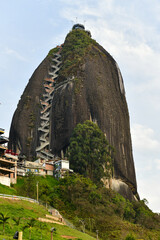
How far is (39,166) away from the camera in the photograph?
88.2 m

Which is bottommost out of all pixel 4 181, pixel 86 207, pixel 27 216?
pixel 27 216

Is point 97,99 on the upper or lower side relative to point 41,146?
upper

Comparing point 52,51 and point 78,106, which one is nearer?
point 78,106

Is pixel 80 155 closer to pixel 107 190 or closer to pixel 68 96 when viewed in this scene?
pixel 107 190

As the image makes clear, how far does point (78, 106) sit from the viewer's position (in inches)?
4129

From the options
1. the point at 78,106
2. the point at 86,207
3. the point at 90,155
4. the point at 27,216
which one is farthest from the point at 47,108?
the point at 27,216

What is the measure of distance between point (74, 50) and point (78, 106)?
69.8 feet

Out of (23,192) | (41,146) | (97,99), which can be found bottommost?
(23,192)

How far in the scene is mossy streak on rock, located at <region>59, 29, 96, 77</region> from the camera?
4508 inches

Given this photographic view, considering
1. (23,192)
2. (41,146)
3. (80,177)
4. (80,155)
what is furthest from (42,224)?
(41,146)

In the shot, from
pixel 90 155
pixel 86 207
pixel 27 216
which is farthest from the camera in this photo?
pixel 90 155

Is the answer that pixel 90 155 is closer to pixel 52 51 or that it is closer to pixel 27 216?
pixel 27 216

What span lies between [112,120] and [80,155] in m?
23.6

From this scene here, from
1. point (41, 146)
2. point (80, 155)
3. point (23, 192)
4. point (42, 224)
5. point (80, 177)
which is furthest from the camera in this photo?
point (41, 146)
